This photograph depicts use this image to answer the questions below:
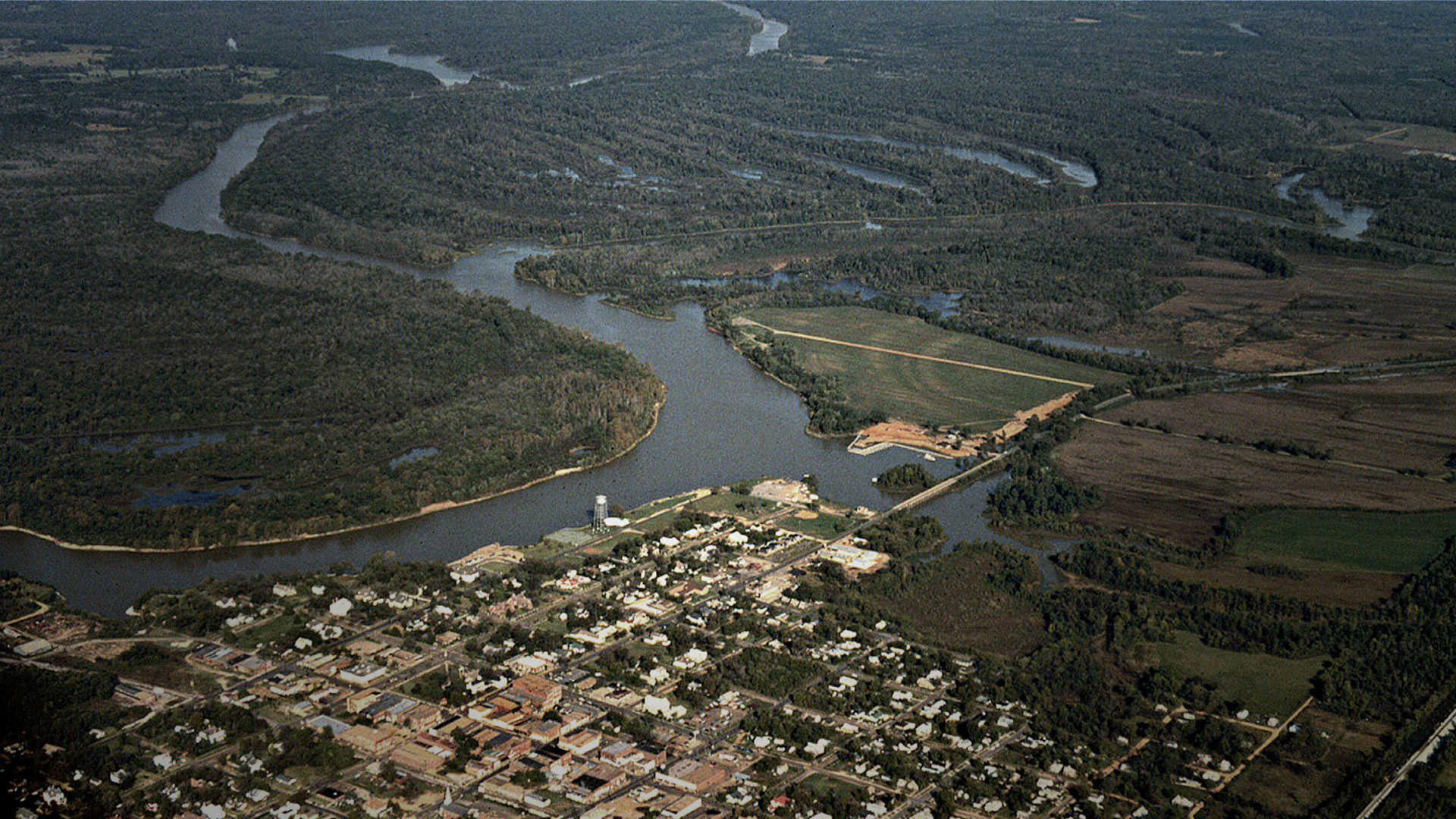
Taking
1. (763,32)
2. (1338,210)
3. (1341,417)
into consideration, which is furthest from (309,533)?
(763,32)

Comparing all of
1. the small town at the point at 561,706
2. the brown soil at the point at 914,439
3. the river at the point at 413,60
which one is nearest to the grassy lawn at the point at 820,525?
the small town at the point at 561,706

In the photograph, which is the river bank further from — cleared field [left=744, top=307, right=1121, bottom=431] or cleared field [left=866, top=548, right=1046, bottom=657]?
cleared field [left=744, top=307, right=1121, bottom=431]

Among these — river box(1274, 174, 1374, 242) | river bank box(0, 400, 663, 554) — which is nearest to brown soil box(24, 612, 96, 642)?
river bank box(0, 400, 663, 554)

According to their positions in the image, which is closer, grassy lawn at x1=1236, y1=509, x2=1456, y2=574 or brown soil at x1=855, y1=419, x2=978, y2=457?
grassy lawn at x1=1236, y1=509, x2=1456, y2=574

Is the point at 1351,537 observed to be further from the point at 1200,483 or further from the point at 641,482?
the point at 641,482

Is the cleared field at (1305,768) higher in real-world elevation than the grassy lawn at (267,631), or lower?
lower

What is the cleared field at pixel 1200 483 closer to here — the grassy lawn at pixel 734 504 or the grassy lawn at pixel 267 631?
the grassy lawn at pixel 734 504
